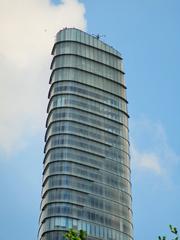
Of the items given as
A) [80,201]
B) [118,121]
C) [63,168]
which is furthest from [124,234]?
[118,121]

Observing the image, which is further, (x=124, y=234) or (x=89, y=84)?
(x=89, y=84)

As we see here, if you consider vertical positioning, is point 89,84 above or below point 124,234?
above

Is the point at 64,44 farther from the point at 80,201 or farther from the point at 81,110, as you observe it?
the point at 80,201

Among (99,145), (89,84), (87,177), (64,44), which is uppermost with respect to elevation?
(64,44)

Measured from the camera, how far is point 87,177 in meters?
151

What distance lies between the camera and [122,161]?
16300cm

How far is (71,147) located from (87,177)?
34.0 ft

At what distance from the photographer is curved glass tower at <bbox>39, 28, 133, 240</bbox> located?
145125mm

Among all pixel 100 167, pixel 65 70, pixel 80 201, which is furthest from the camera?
pixel 65 70

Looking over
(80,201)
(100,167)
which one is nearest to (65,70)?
(100,167)

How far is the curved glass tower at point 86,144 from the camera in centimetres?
14512

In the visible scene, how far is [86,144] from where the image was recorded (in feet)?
513

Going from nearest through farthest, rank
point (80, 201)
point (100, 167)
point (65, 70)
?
point (80, 201) < point (100, 167) < point (65, 70)

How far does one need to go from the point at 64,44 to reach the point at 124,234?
67203 millimetres
